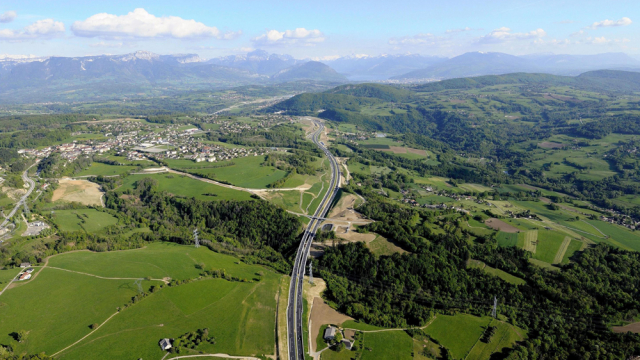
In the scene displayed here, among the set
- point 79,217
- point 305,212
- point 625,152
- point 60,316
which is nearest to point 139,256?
point 60,316

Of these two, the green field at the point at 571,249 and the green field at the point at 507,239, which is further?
the green field at the point at 507,239

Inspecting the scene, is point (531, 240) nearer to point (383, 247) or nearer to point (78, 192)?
point (383, 247)

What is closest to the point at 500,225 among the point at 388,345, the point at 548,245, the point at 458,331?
the point at 548,245

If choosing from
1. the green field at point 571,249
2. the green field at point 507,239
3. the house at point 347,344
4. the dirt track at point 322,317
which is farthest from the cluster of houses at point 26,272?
the green field at point 571,249

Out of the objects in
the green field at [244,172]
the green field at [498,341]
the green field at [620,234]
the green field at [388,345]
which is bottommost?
the green field at [498,341]

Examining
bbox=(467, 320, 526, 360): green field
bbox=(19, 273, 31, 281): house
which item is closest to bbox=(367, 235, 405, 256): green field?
bbox=(467, 320, 526, 360): green field

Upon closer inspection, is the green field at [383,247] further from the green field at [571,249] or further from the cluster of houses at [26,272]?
the cluster of houses at [26,272]
